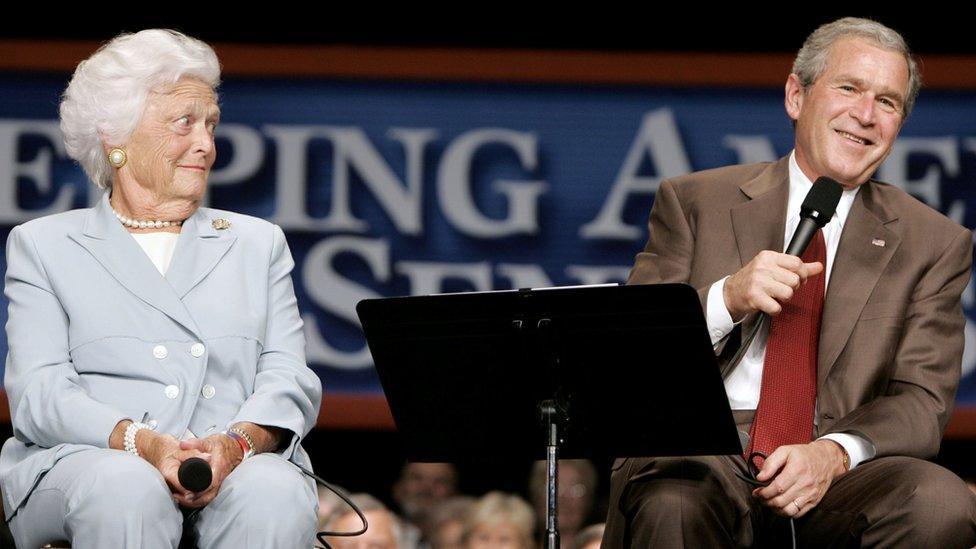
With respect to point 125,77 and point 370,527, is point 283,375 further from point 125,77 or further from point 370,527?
point 370,527

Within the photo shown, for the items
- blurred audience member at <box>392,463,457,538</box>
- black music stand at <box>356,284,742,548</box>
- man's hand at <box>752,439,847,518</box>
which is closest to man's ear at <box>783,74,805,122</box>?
man's hand at <box>752,439,847,518</box>

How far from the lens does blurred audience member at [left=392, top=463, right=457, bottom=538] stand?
4.91 m

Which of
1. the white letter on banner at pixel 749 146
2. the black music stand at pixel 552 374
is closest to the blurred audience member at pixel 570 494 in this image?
the white letter on banner at pixel 749 146

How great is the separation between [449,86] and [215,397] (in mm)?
2195

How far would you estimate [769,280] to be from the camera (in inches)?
110

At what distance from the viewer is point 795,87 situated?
11.1 ft

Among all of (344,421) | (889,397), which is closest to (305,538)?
(889,397)

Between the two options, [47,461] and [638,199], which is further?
[638,199]

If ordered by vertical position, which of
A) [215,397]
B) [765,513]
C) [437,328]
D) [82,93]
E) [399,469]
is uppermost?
[82,93]

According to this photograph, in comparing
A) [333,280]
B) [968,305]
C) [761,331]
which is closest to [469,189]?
[333,280]

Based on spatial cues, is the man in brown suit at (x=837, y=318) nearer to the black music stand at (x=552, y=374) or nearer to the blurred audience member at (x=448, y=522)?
the black music stand at (x=552, y=374)

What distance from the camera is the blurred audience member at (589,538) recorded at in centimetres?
453

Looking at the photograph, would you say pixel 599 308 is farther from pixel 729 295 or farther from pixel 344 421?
pixel 344 421

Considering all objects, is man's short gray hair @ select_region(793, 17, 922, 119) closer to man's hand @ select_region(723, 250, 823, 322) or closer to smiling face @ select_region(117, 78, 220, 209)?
man's hand @ select_region(723, 250, 823, 322)
